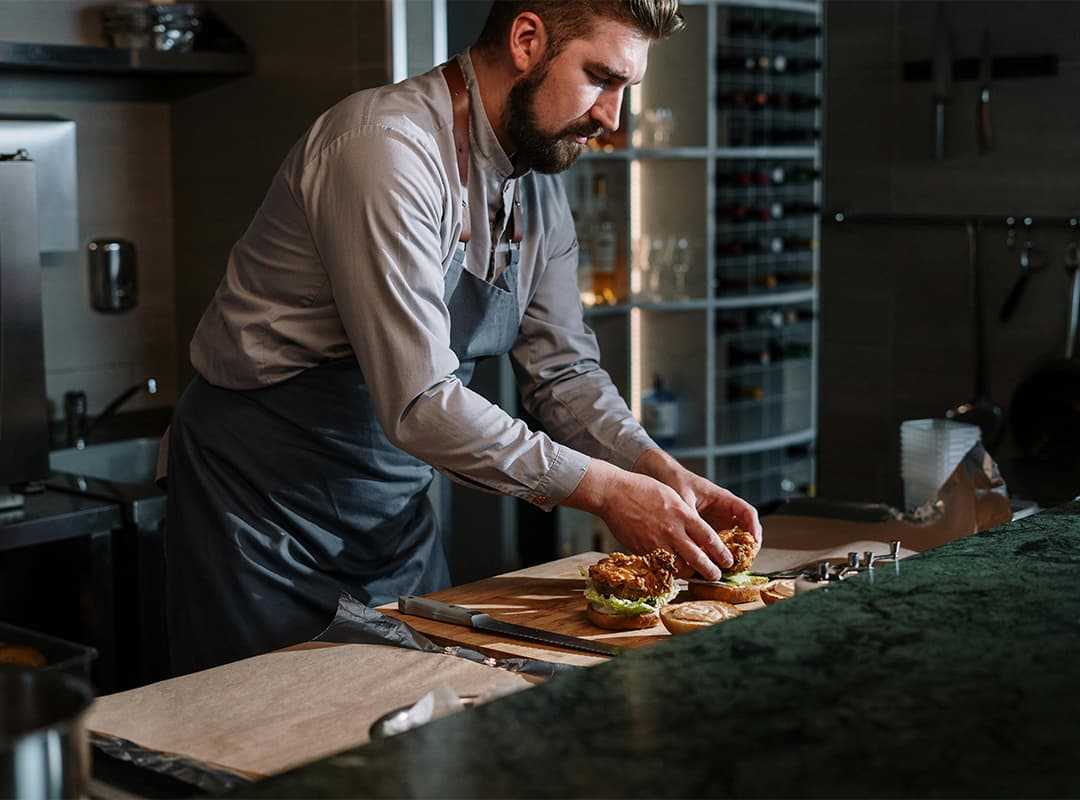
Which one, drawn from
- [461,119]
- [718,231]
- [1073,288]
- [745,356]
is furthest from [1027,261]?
[461,119]

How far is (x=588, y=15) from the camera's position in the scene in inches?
70.5

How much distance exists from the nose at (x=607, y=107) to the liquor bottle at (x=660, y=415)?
8.46ft

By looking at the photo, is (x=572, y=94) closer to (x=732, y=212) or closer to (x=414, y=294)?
(x=414, y=294)

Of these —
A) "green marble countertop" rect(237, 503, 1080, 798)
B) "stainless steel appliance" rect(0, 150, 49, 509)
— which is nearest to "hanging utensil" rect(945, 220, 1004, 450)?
"stainless steel appliance" rect(0, 150, 49, 509)

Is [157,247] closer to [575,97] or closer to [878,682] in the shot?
[575,97]

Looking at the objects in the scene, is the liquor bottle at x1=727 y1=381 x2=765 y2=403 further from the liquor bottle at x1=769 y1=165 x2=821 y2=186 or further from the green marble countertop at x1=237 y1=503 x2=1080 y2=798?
the green marble countertop at x1=237 y1=503 x2=1080 y2=798

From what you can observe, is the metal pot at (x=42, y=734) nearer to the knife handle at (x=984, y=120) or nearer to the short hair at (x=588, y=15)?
the short hair at (x=588, y=15)

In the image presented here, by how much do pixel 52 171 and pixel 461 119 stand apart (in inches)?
54.9

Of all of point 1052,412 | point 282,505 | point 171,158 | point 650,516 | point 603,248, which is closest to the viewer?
point 650,516

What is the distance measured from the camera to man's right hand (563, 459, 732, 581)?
5.54 ft

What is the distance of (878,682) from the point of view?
952 mm

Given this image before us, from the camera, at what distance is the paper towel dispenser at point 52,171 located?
116 inches

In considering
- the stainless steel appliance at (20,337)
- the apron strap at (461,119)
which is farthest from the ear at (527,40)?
the stainless steel appliance at (20,337)

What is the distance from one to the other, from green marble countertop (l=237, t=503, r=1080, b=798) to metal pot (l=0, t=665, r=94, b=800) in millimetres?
104
